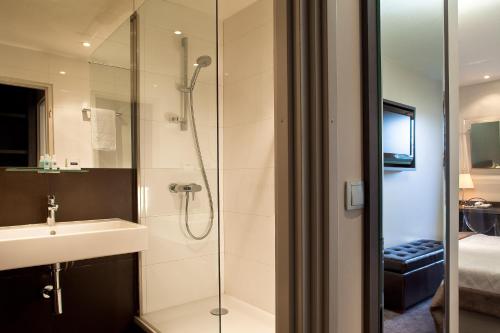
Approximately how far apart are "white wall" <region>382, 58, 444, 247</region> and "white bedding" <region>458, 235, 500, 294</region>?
32.2 inches

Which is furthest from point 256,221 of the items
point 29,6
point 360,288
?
point 29,6

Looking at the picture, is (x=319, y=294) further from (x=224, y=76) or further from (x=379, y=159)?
(x=224, y=76)

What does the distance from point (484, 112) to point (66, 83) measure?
9.02ft

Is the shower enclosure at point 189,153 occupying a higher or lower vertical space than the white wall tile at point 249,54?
lower

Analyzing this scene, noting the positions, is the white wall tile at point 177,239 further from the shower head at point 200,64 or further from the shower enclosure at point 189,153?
the shower head at point 200,64

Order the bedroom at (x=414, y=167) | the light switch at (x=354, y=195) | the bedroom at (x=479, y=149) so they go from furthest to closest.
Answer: the bedroom at (x=479, y=149) → the bedroom at (x=414, y=167) → the light switch at (x=354, y=195)

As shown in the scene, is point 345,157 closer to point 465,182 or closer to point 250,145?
point 250,145

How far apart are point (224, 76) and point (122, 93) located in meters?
0.88

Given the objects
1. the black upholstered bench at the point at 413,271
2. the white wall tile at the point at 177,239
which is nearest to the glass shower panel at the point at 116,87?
the white wall tile at the point at 177,239

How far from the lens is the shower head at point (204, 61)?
196 centimetres

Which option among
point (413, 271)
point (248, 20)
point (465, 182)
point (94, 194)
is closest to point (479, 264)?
point (465, 182)

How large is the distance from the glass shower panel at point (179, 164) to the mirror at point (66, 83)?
0.16m

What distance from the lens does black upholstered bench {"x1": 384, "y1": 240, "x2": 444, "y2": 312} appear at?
4.27 feet

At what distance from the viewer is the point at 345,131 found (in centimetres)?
100
